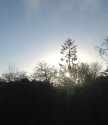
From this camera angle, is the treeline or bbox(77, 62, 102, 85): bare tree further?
bbox(77, 62, 102, 85): bare tree

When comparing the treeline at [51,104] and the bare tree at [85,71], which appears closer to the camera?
the treeline at [51,104]

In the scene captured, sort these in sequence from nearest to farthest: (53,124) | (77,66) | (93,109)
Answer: (53,124)
(93,109)
(77,66)

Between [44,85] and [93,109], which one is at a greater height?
[44,85]

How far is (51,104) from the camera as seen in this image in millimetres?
17203

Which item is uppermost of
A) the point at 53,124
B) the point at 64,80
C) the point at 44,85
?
the point at 64,80

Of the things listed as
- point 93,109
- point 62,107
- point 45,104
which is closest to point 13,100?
point 45,104

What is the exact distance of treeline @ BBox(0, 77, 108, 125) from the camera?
16.1m

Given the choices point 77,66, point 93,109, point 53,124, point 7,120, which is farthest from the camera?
point 77,66

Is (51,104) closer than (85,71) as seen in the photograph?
Yes

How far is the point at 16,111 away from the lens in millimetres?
16109

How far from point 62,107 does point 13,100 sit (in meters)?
3.38

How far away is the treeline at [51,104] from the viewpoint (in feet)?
53.0

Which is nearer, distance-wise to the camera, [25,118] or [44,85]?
[25,118]

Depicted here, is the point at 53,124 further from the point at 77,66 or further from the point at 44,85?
the point at 77,66
